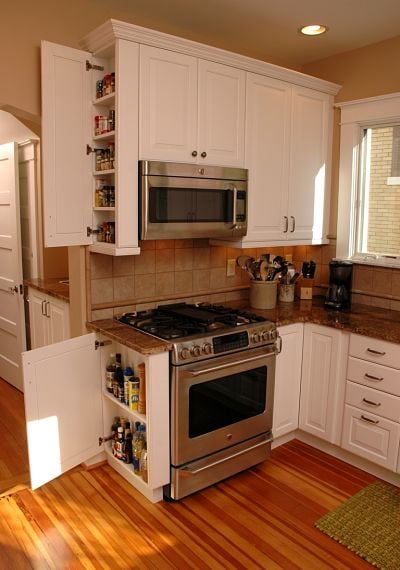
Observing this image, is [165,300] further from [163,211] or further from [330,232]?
[330,232]

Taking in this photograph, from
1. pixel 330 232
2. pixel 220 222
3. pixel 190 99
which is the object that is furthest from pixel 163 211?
pixel 330 232

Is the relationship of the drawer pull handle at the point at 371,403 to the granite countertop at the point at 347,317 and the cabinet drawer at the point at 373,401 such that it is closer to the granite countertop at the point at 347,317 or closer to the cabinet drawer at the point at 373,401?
the cabinet drawer at the point at 373,401

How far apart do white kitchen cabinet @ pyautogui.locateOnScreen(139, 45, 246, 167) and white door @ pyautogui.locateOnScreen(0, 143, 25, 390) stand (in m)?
→ 1.66

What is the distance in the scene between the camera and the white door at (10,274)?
3723mm

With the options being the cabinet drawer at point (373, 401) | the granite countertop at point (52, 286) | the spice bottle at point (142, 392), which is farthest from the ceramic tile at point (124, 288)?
the cabinet drawer at point (373, 401)

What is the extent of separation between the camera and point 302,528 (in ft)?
7.71

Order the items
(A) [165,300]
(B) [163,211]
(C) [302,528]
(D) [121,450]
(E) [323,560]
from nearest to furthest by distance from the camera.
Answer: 1. (E) [323,560]
2. (C) [302,528]
3. (B) [163,211]
4. (D) [121,450]
5. (A) [165,300]

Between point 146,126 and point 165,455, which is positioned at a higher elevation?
point 146,126

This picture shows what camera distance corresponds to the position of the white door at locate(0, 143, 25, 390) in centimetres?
372

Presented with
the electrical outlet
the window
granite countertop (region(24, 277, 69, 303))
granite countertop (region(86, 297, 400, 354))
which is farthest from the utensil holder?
granite countertop (region(24, 277, 69, 303))

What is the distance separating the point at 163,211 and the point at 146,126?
44 centimetres

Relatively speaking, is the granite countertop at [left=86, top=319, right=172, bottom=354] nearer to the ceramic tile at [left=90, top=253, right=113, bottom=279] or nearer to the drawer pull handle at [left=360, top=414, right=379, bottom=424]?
the ceramic tile at [left=90, top=253, right=113, bottom=279]

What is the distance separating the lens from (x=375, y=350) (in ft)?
8.80

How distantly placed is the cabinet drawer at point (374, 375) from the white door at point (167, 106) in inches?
59.9
